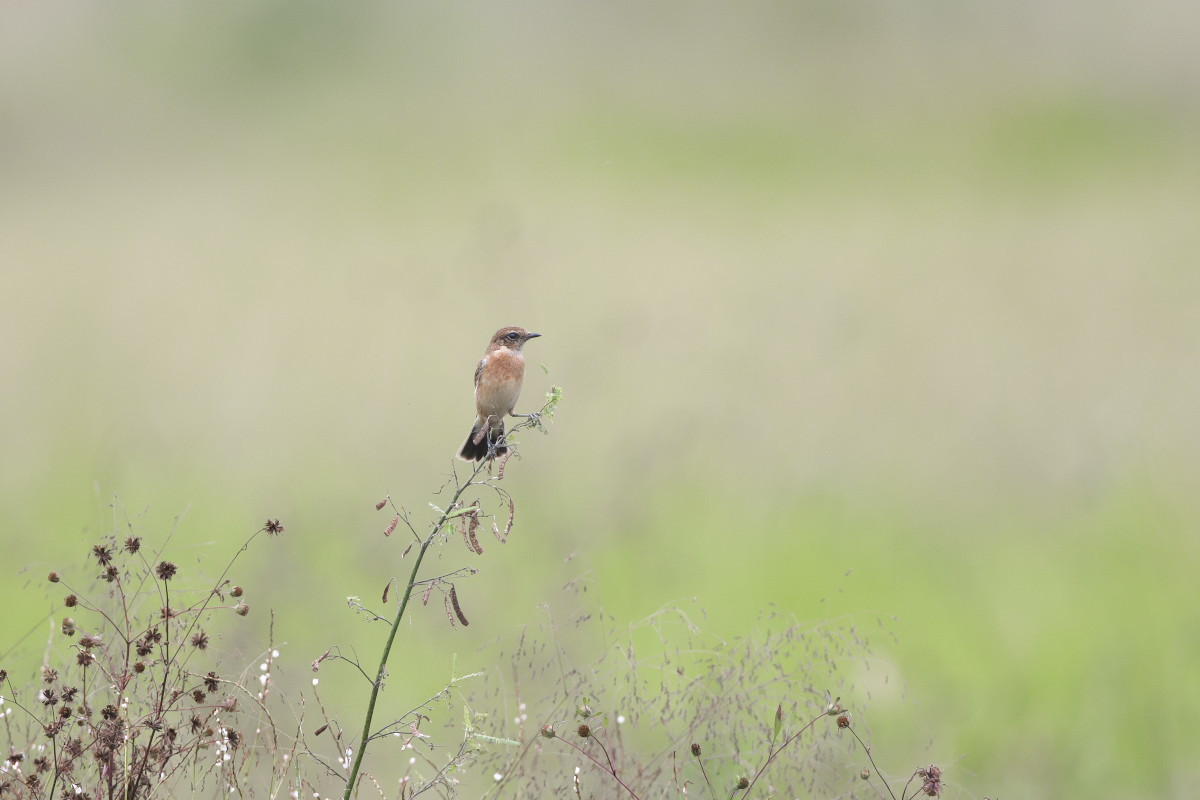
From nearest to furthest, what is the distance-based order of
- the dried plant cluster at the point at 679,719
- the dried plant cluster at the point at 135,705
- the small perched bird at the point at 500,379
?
the dried plant cluster at the point at 135,705
the dried plant cluster at the point at 679,719
the small perched bird at the point at 500,379

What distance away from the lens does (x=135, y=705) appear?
108 inches

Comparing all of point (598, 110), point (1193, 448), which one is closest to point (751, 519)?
point (1193, 448)

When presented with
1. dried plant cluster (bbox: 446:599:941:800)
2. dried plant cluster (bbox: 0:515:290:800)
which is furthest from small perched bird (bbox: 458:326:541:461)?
dried plant cluster (bbox: 0:515:290:800)

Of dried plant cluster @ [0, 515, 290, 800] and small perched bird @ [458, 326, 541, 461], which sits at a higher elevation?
small perched bird @ [458, 326, 541, 461]

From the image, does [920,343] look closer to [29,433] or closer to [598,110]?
[29,433]

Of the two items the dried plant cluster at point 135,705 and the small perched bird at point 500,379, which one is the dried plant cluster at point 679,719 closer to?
the dried plant cluster at point 135,705

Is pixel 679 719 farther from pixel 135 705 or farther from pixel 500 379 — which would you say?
pixel 500 379

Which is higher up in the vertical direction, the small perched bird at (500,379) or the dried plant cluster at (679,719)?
the small perched bird at (500,379)

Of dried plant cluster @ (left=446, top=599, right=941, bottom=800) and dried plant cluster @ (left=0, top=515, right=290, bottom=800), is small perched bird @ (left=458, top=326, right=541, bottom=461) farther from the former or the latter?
dried plant cluster @ (left=0, top=515, right=290, bottom=800)

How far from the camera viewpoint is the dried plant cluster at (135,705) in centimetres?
232

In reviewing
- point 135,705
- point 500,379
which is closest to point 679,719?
point 135,705

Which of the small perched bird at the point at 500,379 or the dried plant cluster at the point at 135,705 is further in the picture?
the small perched bird at the point at 500,379

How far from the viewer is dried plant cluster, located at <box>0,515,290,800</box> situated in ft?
7.62

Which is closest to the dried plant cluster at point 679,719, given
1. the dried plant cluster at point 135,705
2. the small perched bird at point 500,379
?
the dried plant cluster at point 135,705
